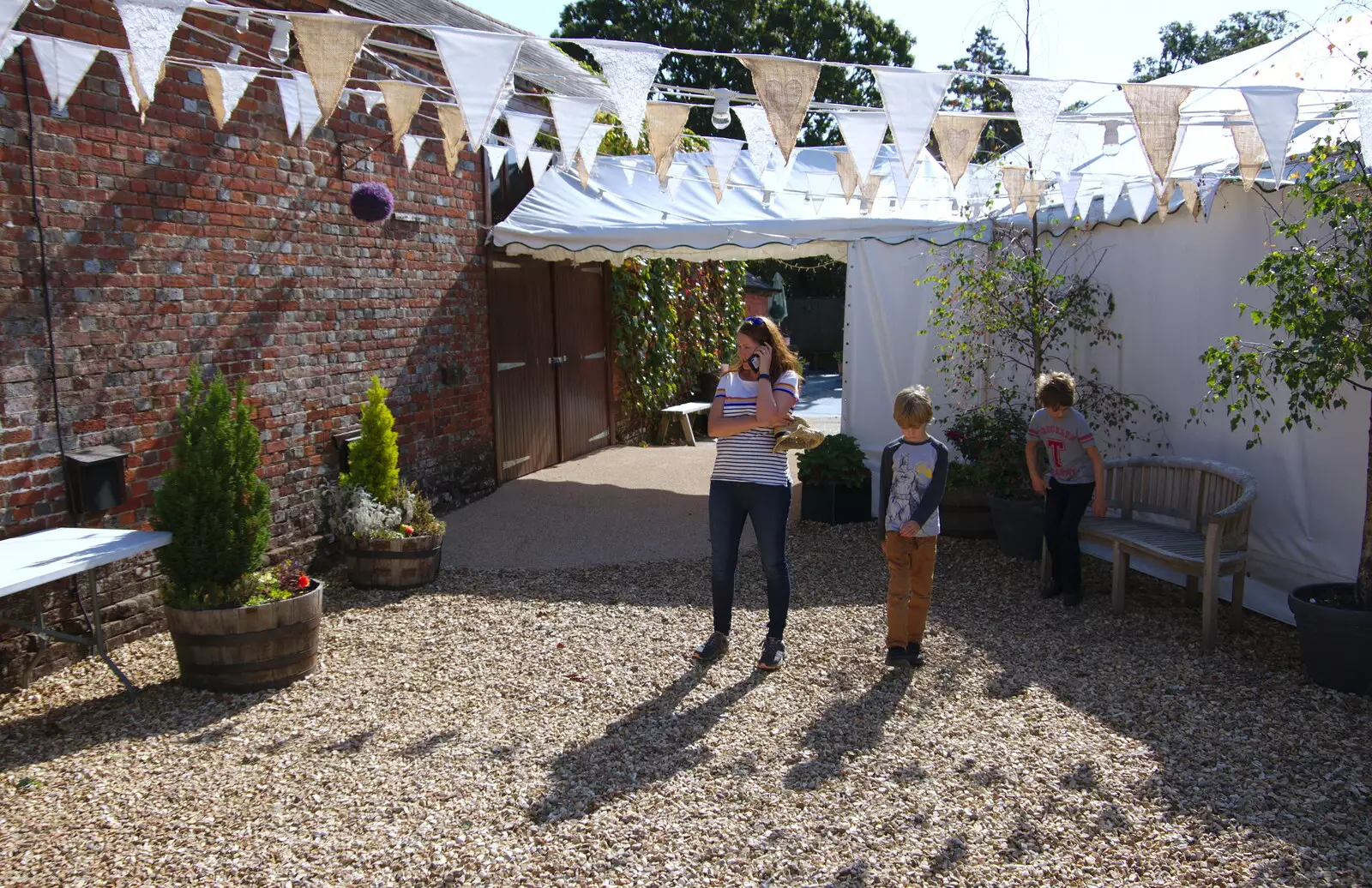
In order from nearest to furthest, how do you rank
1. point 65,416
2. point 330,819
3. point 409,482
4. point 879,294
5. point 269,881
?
point 269,881 → point 330,819 → point 65,416 → point 409,482 → point 879,294

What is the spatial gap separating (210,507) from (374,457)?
73.4 inches

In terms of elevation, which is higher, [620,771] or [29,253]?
[29,253]

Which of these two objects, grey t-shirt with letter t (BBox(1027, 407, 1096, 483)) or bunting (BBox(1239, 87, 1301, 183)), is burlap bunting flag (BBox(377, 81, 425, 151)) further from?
grey t-shirt with letter t (BBox(1027, 407, 1096, 483))

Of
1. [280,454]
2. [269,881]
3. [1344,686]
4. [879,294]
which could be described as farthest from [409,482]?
[1344,686]

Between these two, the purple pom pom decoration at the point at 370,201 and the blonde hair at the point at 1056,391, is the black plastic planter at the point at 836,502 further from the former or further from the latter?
the purple pom pom decoration at the point at 370,201

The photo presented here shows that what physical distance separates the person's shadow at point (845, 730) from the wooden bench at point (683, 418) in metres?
6.77

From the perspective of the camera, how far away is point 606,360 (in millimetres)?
10820

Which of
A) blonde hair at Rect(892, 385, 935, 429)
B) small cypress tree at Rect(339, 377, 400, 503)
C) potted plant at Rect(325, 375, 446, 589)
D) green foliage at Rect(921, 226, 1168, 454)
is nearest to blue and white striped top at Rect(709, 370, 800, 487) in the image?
blonde hair at Rect(892, 385, 935, 429)

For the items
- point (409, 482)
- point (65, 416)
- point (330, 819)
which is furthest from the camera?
point (409, 482)

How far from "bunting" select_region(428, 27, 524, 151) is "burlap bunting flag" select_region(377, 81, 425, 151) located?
37.3 inches

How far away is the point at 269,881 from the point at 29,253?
A: 3.07m

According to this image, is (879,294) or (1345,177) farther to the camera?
(879,294)

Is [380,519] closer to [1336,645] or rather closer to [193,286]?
[193,286]

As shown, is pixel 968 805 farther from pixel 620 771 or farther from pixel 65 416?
pixel 65 416
